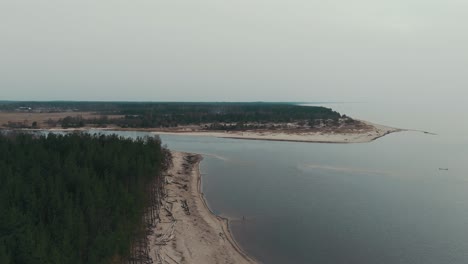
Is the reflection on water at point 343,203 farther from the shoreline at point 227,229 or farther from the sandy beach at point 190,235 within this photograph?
the sandy beach at point 190,235

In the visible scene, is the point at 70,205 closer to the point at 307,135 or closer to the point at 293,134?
the point at 307,135

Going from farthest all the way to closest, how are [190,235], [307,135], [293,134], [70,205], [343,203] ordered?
[293,134] → [307,135] → [343,203] → [190,235] → [70,205]

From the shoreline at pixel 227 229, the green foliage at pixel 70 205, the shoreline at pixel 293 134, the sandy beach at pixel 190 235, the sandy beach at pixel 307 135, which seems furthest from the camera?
the shoreline at pixel 293 134

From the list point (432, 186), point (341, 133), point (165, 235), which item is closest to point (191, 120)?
point (341, 133)

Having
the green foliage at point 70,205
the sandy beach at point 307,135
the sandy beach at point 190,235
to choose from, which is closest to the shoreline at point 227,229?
the sandy beach at point 190,235

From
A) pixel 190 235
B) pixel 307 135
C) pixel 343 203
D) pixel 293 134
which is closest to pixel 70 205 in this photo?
pixel 190 235

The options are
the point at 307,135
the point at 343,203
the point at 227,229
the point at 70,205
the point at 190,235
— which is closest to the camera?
the point at 70,205
